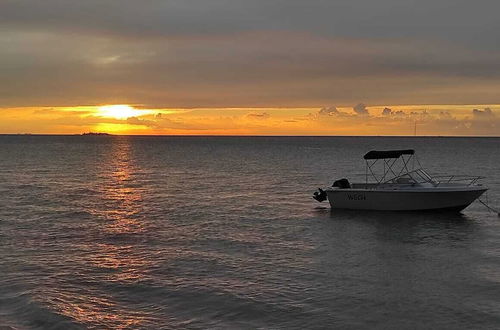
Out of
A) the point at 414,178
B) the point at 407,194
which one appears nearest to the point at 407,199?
the point at 407,194

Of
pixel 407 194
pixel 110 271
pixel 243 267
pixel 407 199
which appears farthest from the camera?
pixel 407 199

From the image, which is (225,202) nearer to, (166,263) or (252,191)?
(252,191)

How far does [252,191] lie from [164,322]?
33.2m

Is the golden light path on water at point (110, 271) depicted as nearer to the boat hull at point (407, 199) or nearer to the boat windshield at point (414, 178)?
the boat hull at point (407, 199)

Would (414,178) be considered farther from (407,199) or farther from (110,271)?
(110,271)

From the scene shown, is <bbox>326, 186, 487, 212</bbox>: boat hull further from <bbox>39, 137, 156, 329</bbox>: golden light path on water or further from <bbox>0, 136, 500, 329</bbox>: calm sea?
<bbox>39, 137, 156, 329</bbox>: golden light path on water

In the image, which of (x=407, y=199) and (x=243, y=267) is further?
(x=407, y=199)

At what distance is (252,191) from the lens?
46.9 metres

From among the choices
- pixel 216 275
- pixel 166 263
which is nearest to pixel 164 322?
pixel 216 275

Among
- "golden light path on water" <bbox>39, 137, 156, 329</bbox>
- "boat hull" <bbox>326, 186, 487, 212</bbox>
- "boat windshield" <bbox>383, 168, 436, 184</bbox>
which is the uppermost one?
"boat windshield" <bbox>383, 168, 436, 184</bbox>

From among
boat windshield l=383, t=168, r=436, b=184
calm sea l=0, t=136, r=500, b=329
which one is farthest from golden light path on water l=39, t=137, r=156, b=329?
boat windshield l=383, t=168, r=436, b=184

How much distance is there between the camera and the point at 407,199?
Result: 105 ft

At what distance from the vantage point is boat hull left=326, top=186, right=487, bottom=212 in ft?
103

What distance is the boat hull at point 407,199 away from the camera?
3131cm
